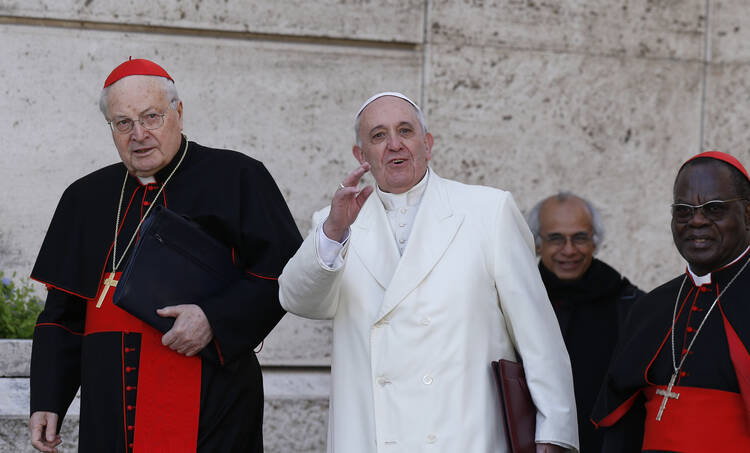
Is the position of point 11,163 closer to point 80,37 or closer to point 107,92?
point 80,37

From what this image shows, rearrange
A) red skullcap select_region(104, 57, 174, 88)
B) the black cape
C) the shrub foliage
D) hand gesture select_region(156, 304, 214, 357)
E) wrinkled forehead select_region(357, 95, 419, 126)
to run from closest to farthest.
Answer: hand gesture select_region(156, 304, 214, 357), wrinkled forehead select_region(357, 95, 419, 126), red skullcap select_region(104, 57, 174, 88), the black cape, the shrub foliage

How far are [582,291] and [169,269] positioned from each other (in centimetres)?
190

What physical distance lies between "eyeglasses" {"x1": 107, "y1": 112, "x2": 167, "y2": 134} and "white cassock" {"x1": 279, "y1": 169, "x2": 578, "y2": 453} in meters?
0.73

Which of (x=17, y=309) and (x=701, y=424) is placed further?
(x=17, y=309)

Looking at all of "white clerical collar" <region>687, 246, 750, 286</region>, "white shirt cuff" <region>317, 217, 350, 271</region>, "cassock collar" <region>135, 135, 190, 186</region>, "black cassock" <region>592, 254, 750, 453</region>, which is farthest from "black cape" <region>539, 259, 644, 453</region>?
"cassock collar" <region>135, 135, 190, 186</region>

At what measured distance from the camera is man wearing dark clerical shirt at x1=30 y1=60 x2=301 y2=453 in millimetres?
3684

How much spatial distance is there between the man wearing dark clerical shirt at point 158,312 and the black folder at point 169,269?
36 millimetres

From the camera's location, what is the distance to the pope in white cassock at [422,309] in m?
3.44

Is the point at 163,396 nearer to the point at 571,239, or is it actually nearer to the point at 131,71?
the point at 131,71

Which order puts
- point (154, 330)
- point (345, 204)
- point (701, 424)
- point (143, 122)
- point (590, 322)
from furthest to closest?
point (590, 322)
point (143, 122)
point (154, 330)
point (345, 204)
point (701, 424)

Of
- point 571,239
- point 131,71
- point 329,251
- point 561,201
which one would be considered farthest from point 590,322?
point 131,71

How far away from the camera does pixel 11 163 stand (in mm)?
5414

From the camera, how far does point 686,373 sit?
338cm

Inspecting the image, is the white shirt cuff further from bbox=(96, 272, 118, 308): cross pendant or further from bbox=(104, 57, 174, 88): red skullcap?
bbox=(104, 57, 174, 88): red skullcap
